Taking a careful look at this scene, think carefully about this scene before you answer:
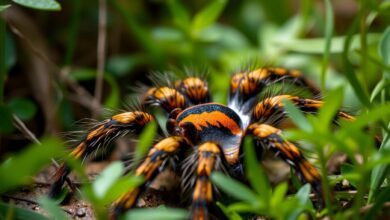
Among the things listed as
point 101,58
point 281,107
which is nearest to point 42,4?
point 281,107

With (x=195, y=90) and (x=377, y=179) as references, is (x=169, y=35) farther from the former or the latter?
(x=377, y=179)

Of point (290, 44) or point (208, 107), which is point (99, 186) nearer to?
point (208, 107)

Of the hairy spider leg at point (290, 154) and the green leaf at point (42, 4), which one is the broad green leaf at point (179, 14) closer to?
the green leaf at point (42, 4)

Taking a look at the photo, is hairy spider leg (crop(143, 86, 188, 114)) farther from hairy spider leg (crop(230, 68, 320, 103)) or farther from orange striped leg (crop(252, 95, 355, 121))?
orange striped leg (crop(252, 95, 355, 121))

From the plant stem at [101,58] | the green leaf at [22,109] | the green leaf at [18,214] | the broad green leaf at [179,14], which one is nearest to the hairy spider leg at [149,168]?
the green leaf at [18,214]

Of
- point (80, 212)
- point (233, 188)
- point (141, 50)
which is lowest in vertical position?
point (80, 212)

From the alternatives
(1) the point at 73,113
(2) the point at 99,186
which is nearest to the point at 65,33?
(1) the point at 73,113
